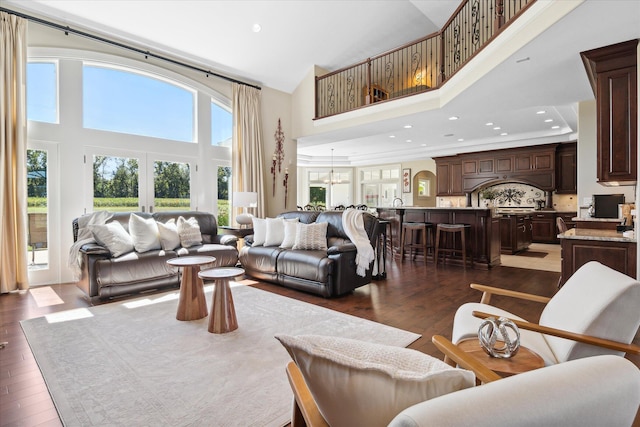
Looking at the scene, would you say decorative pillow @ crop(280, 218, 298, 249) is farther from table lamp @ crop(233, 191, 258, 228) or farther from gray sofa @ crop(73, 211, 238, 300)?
table lamp @ crop(233, 191, 258, 228)

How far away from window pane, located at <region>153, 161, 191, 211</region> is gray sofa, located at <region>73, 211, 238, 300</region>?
95 cm

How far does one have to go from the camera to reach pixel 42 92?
4672 millimetres

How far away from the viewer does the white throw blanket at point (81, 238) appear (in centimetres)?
400

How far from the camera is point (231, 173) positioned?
22.3ft

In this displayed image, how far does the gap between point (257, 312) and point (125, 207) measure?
11.5 ft

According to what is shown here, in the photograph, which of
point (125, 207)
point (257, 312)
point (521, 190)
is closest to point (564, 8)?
point (257, 312)

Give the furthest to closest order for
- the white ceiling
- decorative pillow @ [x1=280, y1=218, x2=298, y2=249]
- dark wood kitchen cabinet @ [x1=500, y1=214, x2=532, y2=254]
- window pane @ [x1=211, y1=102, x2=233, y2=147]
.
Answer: dark wood kitchen cabinet @ [x1=500, y1=214, x2=532, y2=254] → window pane @ [x1=211, y1=102, x2=233, y2=147] → decorative pillow @ [x1=280, y1=218, x2=298, y2=249] → the white ceiling

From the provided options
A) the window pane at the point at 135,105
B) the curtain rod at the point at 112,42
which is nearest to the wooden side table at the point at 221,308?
the window pane at the point at 135,105

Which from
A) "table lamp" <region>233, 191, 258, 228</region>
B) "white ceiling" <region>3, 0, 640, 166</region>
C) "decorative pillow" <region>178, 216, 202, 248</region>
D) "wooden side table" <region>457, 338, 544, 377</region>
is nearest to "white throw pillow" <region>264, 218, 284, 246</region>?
"table lamp" <region>233, 191, 258, 228</region>

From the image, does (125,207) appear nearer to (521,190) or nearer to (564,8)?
(564,8)

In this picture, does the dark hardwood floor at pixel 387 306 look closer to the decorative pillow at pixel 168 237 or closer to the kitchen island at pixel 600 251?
the kitchen island at pixel 600 251

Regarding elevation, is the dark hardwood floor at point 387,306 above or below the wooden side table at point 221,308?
below

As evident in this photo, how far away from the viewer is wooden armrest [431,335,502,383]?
1089mm

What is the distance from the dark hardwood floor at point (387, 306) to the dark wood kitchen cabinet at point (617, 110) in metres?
1.59
